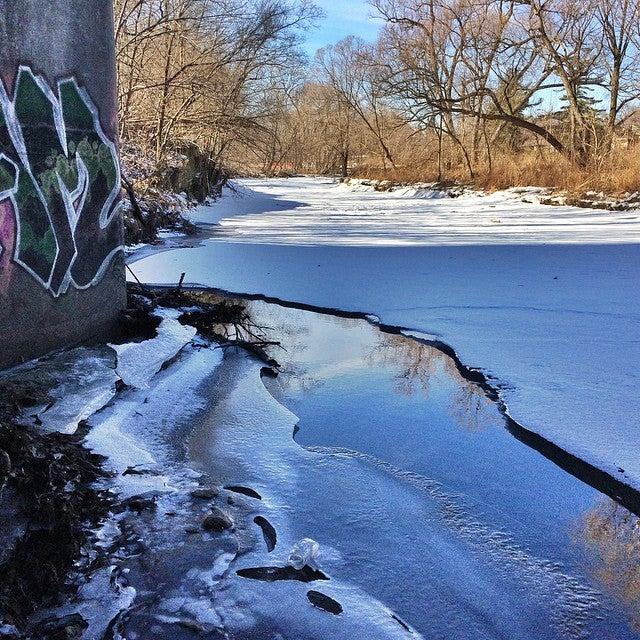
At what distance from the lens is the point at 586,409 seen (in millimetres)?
3311

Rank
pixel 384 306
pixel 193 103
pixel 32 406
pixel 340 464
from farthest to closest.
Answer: pixel 193 103, pixel 384 306, pixel 32 406, pixel 340 464

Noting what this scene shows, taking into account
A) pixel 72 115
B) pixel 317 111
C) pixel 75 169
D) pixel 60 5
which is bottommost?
pixel 75 169

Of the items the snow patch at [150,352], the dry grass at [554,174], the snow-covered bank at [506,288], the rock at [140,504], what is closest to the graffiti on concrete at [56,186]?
the snow patch at [150,352]

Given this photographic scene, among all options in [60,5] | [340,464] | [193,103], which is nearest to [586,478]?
[340,464]

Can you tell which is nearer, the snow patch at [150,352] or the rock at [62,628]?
the rock at [62,628]

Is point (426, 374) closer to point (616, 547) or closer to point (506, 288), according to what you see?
point (616, 547)

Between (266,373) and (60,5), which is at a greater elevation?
(60,5)

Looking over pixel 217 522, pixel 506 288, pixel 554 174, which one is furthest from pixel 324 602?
pixel 554 174

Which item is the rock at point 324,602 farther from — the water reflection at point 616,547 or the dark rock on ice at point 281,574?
the water reflection at point 616,547

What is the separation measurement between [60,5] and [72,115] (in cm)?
68

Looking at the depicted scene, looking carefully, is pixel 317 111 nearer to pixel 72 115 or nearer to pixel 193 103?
pixel 193 103

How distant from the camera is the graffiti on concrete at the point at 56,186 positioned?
369 cm

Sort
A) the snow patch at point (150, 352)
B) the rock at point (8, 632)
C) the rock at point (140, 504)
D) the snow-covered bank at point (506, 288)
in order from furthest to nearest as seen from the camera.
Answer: the snow patch at point (150, 352) → the snow-covered bank at point (506, 288) → the rock at point (140, 504) → the rock at point (8, 632)

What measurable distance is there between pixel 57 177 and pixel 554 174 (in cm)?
1932
